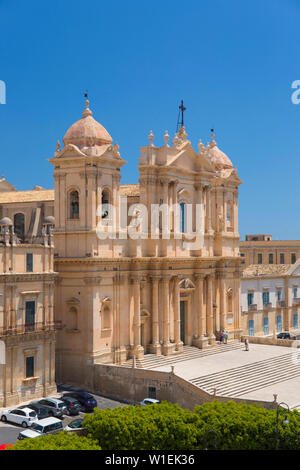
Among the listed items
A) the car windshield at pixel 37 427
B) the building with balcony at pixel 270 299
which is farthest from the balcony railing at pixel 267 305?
the car windshield at pixel 37 427

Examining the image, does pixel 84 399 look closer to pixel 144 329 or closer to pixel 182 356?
pixel 144 329

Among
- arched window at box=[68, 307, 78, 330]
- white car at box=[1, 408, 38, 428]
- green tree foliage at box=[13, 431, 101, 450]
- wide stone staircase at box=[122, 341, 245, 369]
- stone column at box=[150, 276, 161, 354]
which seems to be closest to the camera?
green tree foliage at box=[13, 431, 101, 450]

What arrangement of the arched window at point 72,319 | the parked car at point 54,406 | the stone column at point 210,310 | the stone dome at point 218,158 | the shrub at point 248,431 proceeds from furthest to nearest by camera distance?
1. the stone dome at point 218,158
2. the stone column at point 210,310
3. the arched window at point 72,319
4. the parked car at point 54,406
5. the shrub at point 248,431

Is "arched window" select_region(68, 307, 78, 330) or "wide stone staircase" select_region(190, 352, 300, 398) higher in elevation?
"arched window" select_region(68, 307, 78, 330)

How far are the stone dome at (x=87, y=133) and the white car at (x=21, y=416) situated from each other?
18462mm

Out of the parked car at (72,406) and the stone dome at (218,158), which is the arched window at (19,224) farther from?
the stone dome at (218,158)

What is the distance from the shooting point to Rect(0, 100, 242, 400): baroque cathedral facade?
3941cm

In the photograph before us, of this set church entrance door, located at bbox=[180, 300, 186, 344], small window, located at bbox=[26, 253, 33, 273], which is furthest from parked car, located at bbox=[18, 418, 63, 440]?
church entrance door, located at bbox=[180, 300, 186, 344]

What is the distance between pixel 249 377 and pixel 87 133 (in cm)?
1995

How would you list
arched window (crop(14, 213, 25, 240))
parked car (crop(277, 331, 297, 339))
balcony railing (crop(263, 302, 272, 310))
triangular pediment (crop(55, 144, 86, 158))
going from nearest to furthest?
triangular pediment (crop(55, 144, 86, 158)), arched window (crop(14, 213, 25, 240)), parked car (crop(277, 331, 297, 339)), balcony railing (crop(263, 302, 272, 310))

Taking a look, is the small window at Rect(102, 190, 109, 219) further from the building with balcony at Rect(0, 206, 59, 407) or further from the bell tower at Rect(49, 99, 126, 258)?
the building with balcony at Rect(0, 206, 59, 407)

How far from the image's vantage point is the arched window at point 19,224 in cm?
5019

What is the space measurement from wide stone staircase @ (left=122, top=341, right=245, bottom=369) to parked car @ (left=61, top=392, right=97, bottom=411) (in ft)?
20.2
